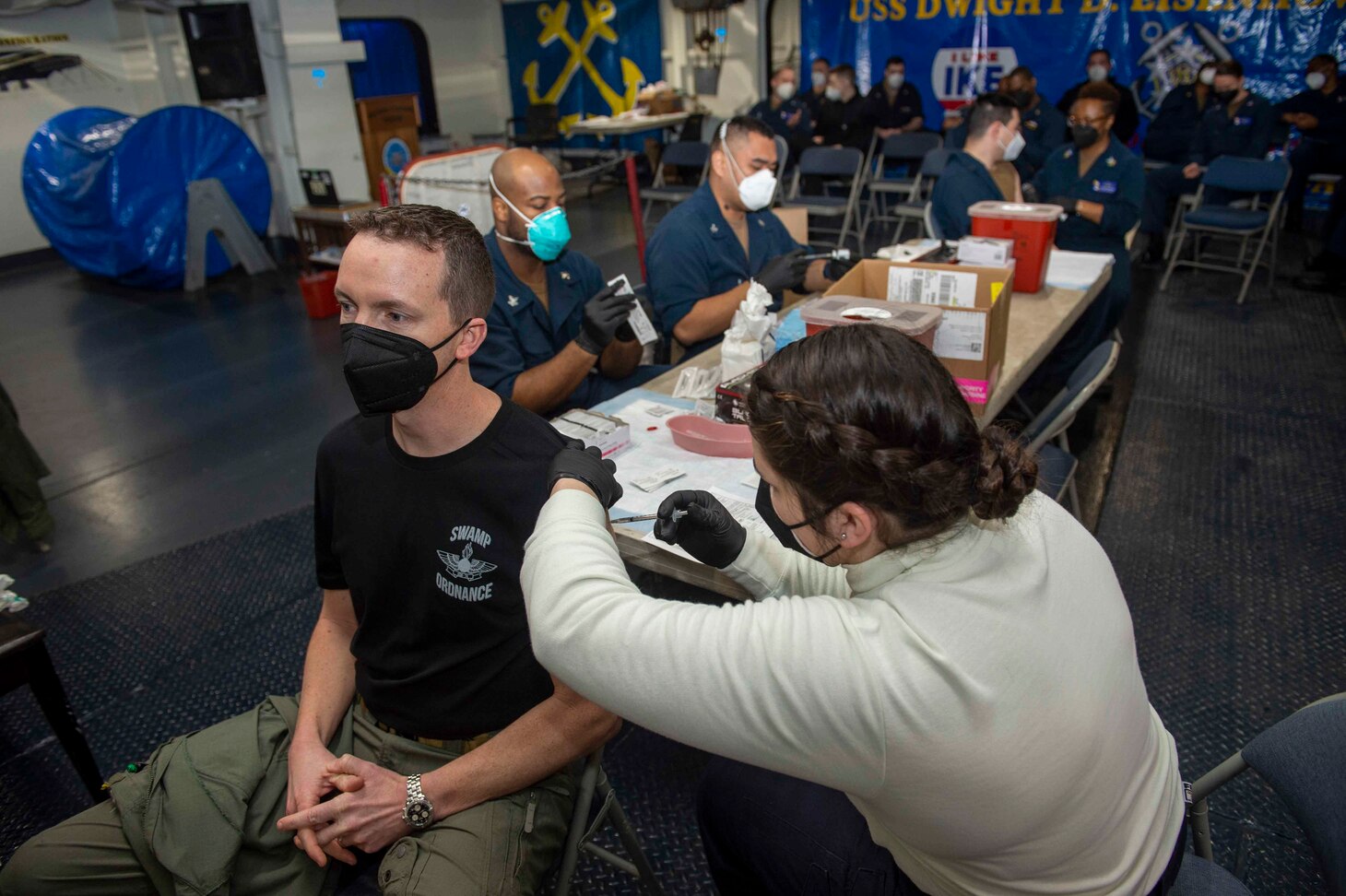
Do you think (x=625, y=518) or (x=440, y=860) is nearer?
(x=440, y=860)

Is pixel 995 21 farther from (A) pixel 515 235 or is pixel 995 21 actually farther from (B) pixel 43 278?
(B) pixel 43 278

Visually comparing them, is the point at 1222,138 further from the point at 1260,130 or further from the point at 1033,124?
the point at 1033,124

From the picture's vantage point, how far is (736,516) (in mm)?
1710

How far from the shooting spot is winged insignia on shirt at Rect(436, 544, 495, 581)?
138 centimetres

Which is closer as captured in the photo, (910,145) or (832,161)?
(832,161)

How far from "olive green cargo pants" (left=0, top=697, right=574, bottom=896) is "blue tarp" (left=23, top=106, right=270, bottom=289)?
699cm

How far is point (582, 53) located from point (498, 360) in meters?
10.6

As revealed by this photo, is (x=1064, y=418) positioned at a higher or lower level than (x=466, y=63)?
lower

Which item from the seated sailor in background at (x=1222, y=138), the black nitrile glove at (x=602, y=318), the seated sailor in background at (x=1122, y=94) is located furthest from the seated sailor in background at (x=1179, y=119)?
the black nitrile glove at (x=602, y=318)

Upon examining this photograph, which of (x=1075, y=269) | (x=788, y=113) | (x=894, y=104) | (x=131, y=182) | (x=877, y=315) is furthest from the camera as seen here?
(x=788, y=113)

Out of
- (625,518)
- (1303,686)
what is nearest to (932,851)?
(625,518)

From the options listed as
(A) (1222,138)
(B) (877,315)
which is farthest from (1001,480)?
(A) (1222,138)

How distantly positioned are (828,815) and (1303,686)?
189cm

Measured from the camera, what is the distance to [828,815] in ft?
4.14
